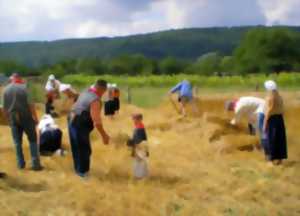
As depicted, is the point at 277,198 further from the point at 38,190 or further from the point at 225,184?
the point at 38,190

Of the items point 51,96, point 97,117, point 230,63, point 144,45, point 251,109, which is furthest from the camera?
point 144,45

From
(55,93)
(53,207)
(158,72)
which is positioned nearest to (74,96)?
(53,207)

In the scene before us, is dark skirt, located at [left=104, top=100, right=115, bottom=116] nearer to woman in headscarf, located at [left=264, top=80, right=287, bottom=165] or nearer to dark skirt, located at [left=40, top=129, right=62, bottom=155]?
dark skirt, located at [left=40, top=129, right=62, bottom=155]

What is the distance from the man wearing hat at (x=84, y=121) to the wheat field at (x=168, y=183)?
28 cm

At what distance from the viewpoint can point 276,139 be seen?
493 inches

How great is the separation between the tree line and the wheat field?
7676 cm

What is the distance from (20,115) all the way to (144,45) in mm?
163790

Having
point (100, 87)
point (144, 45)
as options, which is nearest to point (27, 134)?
point (100, 87)

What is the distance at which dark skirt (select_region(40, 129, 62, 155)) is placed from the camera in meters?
12.8

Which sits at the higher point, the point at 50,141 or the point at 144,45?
the point at 144,45

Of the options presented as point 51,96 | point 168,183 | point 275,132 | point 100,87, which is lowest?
point 168,183

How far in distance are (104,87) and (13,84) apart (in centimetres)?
194

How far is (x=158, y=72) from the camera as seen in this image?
108000 mm

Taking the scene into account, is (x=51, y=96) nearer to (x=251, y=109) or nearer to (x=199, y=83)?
(x=251, y=109)
